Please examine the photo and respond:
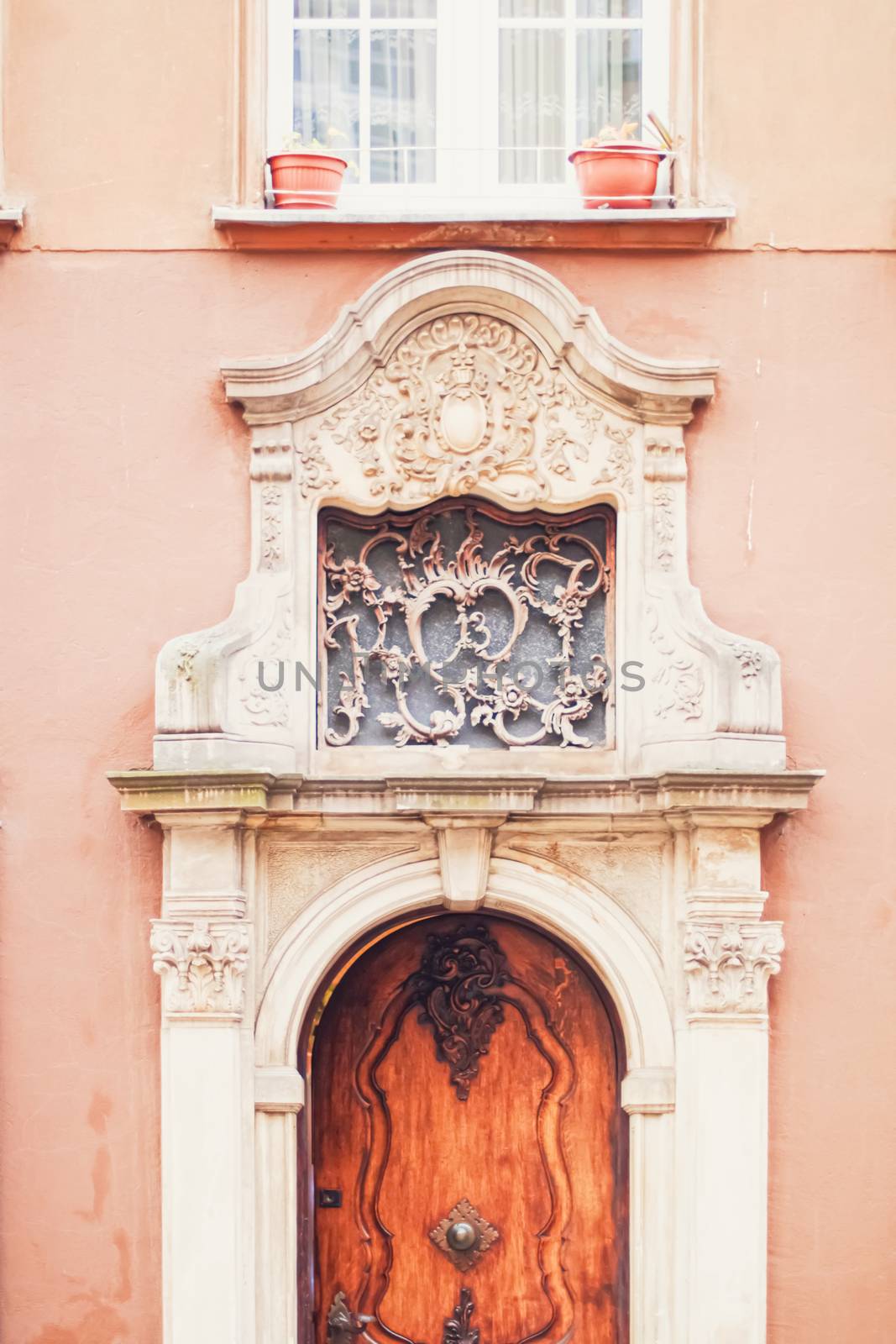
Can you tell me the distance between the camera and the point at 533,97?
8141mm

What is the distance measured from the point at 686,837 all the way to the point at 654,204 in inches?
95.5

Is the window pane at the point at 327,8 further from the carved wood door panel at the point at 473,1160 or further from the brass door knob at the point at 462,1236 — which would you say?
the brass door knob at the point at 462,1236

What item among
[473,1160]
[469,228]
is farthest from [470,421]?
[473,1160]

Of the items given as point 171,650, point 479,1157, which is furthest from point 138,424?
point 479,1157

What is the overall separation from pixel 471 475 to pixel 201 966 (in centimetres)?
206

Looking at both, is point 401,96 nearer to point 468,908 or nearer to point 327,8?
point 327,8

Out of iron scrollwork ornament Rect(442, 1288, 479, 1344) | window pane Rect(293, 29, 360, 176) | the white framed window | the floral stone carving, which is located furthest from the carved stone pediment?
iron scrollwork ornament Rect(442, 1288, 479, 1344)

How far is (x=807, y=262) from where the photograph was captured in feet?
25.3

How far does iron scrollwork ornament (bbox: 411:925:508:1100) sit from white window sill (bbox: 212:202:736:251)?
2608 mm

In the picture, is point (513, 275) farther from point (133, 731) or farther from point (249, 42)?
point (133, 731)

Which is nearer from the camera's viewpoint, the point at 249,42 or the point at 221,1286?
the point at 221,1286

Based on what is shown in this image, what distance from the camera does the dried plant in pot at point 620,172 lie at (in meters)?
7.74

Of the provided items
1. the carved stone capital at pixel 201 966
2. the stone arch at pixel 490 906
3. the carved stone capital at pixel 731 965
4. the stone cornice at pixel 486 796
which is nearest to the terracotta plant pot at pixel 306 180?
the stone cornice at pixel 486 796

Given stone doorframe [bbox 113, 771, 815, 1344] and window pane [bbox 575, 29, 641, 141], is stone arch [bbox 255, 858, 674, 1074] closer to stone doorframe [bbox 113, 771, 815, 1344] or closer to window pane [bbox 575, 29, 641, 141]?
stone doorframe [bbox 113, 771, 815, 1344]
